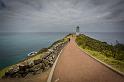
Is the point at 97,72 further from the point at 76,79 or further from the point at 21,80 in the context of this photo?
the point at 21,80

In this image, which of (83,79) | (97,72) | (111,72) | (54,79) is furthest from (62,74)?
(111,72)

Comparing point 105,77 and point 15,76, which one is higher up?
point 105,77

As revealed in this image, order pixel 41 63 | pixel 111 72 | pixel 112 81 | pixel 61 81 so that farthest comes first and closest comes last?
pixel 41 63 < pixel 111 72 < pixel 61 81 < pixel 112 81

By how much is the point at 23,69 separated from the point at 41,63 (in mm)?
1799

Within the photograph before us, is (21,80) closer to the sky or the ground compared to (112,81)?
closer to the ground

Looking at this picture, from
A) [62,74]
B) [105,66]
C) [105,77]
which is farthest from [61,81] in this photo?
[105,66]

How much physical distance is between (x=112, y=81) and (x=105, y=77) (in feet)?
3.08

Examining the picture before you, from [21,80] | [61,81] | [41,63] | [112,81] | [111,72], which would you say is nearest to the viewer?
[112,81]

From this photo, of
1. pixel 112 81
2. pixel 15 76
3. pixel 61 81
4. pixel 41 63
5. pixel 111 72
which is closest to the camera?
pixel 112 81

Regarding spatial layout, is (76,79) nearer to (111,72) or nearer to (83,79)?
(83,79)

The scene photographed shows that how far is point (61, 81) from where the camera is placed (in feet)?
34.2

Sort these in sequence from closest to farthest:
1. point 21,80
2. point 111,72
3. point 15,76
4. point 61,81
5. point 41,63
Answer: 1. point 61,81
2. point 111,72
3. point 21,80
4. point 15,76
5. point 41,63

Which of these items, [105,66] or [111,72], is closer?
[111,72]

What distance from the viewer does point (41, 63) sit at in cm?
1509
